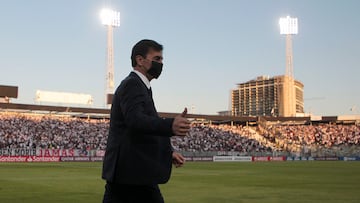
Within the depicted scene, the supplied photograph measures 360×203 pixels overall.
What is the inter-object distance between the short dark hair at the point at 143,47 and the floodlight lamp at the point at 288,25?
98.5 metres

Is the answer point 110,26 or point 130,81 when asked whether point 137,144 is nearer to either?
point 130,81

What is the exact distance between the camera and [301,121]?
8956cm

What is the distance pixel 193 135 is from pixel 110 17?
2575 centimetres

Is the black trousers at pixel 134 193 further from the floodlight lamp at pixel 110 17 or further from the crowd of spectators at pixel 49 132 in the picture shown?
the floodlight lamp at pixel 110 17

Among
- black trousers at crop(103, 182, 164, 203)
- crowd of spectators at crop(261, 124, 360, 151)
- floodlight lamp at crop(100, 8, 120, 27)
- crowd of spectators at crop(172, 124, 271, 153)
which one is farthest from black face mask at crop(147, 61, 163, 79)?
floodlight lamp at crop(100, 8, 120, 27)

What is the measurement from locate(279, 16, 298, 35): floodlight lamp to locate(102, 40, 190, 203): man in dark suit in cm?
9875

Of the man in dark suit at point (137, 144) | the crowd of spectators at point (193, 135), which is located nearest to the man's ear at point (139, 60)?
the man in dark suit at point (137, 144)

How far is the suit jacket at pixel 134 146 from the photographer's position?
4340 mm

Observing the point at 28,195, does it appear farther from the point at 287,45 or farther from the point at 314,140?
Answer: the point at 287,45

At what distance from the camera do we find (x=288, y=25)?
99562 mm

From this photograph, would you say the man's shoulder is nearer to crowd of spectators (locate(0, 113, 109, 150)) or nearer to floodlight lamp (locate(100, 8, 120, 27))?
crowd of spectators (locate(0, 113, 109, 150))

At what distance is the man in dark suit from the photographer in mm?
4246

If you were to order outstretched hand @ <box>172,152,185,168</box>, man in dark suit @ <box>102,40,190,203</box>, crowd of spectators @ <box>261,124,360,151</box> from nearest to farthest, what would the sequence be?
man in dark suit @ <box>102,40,190,203</box>
outstretched hand @ <box>172,152,185,168</box>
crowd of spectators @ <box>261,124,360,151</box>

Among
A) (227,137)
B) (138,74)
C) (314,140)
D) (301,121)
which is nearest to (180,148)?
(227,137)
